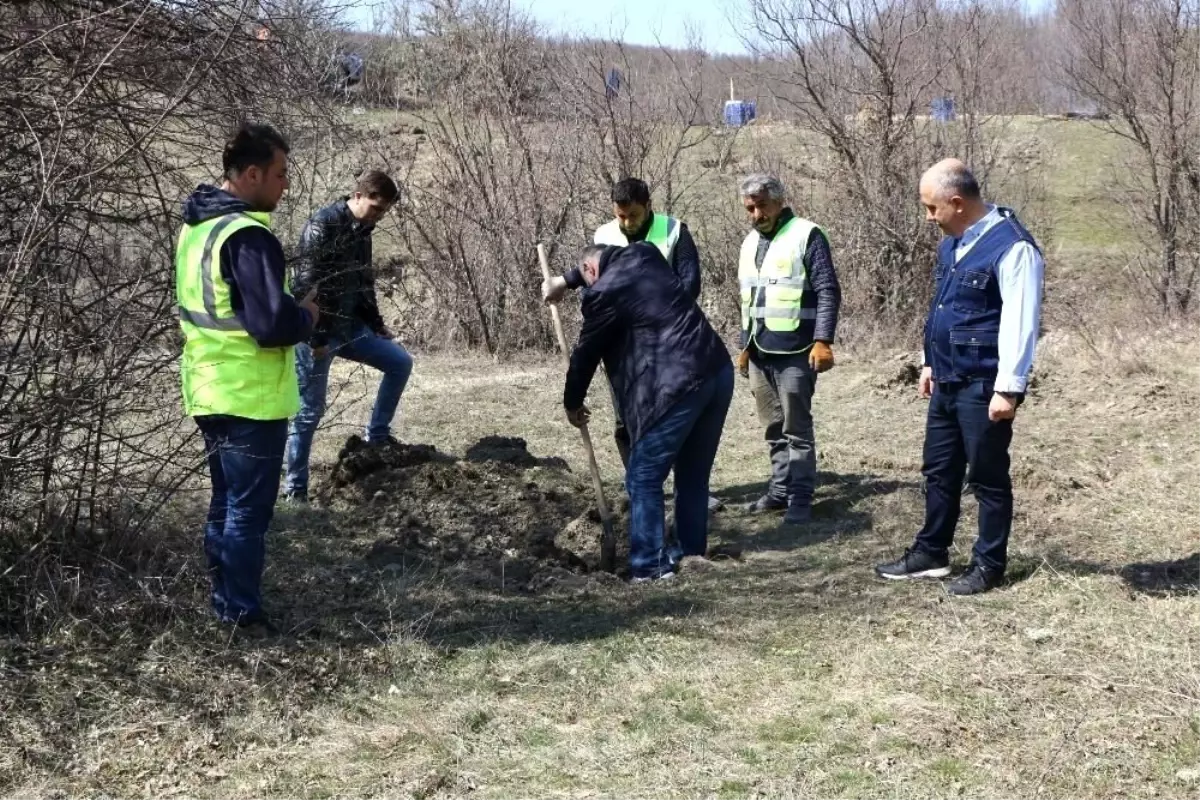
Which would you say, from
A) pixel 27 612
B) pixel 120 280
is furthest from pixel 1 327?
pixel 27 612

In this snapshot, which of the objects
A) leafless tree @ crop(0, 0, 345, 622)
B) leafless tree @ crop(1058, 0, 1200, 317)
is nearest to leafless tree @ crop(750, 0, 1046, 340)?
leafless tree @ crop(1058, 0, 1200, 317)

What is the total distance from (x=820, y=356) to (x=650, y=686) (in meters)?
2.69

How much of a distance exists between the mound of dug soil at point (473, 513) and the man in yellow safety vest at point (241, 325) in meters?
1.58

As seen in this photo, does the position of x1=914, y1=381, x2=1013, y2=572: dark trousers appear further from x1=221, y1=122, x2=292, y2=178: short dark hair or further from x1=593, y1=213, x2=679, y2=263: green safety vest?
x1=221, y1=122, x2=292, y2=178: short dark hair

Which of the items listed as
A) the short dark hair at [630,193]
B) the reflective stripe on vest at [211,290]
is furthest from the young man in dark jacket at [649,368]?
the reflective stripe on vest at [211,290]

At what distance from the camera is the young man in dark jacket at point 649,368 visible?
17.5 ft

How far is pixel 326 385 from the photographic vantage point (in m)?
6.59

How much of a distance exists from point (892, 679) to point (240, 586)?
7.91ft

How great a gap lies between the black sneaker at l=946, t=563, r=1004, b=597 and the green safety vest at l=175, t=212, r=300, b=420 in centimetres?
296

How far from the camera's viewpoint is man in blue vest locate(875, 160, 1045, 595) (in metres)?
4.72

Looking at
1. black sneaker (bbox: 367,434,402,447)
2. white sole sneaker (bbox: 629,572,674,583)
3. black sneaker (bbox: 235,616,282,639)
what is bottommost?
white sole sneaker (bbox: 629,572,674,583)

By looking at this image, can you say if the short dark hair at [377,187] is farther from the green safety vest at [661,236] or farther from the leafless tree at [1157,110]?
the leafless tree at [1157,110]

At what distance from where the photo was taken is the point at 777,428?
685 cm

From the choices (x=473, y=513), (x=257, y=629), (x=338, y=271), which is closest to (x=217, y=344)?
(x=257, y=629)
